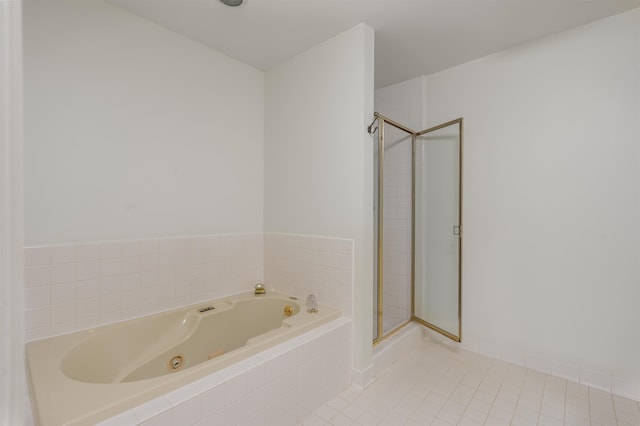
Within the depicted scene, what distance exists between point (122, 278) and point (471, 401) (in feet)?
7.21

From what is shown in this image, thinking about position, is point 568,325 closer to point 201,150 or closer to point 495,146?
point 495,146

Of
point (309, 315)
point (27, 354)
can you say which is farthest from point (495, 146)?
point (27, 354)

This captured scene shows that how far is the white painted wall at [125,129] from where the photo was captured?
5.08ft

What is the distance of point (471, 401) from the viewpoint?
1774mm

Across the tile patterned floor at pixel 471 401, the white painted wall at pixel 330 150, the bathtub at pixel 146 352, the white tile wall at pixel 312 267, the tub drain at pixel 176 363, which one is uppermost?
the white painted wall at pixel 330 150

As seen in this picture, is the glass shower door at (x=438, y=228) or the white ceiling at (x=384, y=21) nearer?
the white ceiling at (x=384, y=21)

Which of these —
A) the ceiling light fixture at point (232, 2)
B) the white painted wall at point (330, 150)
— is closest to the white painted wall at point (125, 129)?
the white painted wall at point (330, 150)

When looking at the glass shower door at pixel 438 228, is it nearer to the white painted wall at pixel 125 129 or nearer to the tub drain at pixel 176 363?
the white painted wall at pixel 125 129

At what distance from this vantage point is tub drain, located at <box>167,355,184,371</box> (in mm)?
1796

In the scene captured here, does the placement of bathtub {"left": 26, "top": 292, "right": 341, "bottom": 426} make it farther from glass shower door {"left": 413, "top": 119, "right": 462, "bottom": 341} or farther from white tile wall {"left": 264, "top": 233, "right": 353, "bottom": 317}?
glass shower door {"left": 413, "top": 119, "right": 462, "bottom": 341}

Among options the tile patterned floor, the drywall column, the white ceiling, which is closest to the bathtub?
the drywall column

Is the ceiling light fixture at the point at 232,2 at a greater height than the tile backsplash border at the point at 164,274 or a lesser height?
greater

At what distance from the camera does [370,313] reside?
6.63 ft

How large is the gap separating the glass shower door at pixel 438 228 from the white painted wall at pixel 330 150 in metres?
0.83
